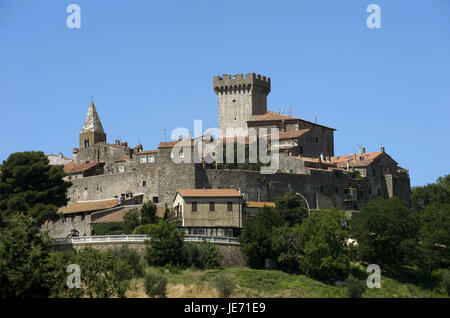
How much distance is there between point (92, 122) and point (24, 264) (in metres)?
66.7

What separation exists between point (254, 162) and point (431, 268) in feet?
78.5

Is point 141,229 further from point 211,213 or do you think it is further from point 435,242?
point 435,242

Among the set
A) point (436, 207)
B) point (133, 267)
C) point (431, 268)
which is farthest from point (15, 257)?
point (436, 207)

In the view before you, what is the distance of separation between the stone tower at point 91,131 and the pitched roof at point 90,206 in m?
27.0

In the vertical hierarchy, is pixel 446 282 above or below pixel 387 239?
below

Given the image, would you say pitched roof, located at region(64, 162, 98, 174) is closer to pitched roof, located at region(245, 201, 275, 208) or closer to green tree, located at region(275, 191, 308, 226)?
pitched roof, located at region(245, 201, 275, 208)

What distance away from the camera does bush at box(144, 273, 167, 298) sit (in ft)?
211

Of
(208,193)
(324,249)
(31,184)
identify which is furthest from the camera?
(31,184)

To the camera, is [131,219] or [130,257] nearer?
[130,257]

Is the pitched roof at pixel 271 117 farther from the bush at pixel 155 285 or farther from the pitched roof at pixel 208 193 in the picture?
the bush at pixel 155 285

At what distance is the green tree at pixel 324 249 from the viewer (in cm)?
7175

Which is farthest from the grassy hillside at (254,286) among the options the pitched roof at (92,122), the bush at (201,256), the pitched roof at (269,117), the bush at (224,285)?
the pitched roof at (92,122)

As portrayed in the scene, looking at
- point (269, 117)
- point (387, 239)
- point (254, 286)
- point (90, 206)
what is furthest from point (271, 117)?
point (254, 286)

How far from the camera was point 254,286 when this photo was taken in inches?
2685
